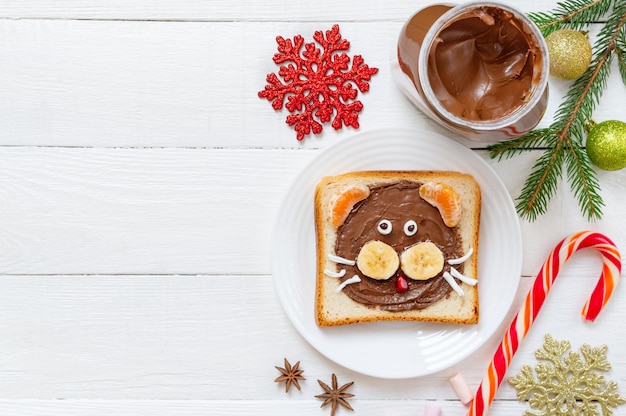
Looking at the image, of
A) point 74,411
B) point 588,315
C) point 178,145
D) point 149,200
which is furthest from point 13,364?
point 588,315

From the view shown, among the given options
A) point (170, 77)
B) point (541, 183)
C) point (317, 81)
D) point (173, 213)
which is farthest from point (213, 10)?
point (541, 183)

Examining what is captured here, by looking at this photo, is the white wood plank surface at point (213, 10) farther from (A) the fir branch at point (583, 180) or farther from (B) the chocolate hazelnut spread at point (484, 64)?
(A) the fir branch at point (583, 180)

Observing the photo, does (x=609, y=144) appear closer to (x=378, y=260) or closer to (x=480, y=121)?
→ (x=480, y=121)

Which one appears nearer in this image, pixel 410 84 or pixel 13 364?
pixel 410 84

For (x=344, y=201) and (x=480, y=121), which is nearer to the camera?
(x=480, y=121)

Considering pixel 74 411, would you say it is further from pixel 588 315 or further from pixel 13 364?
pixel 588 315

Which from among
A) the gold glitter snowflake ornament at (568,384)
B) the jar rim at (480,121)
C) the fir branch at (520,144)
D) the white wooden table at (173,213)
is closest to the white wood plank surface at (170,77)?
the white wooden table at (173,213)

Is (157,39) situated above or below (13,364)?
above
